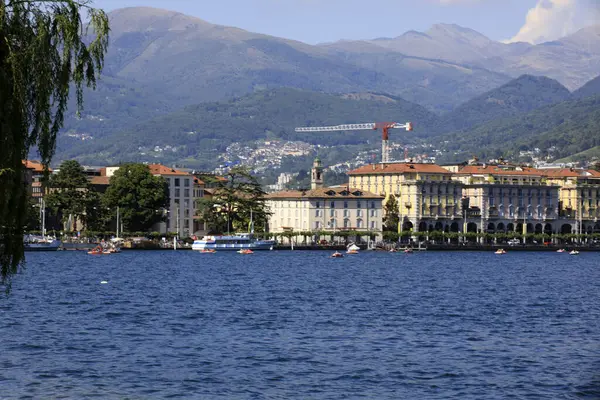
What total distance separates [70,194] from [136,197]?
9.79 m

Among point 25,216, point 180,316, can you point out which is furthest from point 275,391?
point 180,316

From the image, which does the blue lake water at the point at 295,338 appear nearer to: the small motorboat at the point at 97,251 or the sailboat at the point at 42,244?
the small motorboat at the point at 97,251

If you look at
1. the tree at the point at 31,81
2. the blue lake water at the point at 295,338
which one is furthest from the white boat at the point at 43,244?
the tree at the point at 31,81

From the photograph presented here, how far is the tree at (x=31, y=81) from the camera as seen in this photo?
25953 millimetres

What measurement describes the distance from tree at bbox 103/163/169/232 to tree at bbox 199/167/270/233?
14278 mm

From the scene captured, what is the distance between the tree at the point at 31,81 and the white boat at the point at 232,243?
143m

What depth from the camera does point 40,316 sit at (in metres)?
62.1

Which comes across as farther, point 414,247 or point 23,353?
point 414,247

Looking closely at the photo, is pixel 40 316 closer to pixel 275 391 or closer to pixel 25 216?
pixel 275 391

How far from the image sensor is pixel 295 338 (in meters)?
53.9

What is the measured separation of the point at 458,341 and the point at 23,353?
62.1 feet

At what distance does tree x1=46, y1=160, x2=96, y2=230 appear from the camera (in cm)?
16150

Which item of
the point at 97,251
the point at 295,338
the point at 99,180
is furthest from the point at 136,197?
the point at 295,338

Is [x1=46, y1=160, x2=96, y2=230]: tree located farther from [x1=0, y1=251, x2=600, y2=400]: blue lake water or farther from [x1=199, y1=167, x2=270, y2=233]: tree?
[x1=0, y1=251, x2=600, y2=400]: blue lake water
